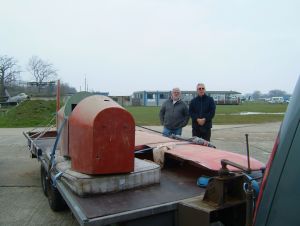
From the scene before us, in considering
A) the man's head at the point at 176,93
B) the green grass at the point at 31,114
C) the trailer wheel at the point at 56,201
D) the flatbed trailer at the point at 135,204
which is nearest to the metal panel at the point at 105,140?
the flatbed trailer at the point at 135,204

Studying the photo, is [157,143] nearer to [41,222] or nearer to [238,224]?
[41,222]

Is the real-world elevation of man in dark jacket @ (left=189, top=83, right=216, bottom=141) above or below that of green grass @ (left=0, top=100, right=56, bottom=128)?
above

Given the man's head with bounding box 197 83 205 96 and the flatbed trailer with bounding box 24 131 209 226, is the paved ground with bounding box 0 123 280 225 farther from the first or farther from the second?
the man's head with bounding box 197 83 205 96

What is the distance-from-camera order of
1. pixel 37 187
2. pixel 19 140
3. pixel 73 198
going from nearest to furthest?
1. pixel 73 198
2. pixel 37 187
3. pixel 19 140

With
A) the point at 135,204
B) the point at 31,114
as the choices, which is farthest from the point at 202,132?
the point at 31,114

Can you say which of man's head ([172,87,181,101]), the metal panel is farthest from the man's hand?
the metal panel

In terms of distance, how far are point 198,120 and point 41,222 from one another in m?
3.27

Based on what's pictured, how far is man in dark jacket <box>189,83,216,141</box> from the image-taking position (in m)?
6.81

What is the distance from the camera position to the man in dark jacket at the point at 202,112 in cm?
681

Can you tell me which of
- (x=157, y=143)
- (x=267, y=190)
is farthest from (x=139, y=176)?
(x=267, y=190)

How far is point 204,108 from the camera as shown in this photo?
685 cm

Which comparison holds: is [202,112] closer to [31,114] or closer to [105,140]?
[105,140]

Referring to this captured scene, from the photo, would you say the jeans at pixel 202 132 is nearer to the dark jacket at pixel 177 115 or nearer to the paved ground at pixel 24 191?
the dark jacket at pixel 177 115

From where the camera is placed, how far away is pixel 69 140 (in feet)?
12.4
